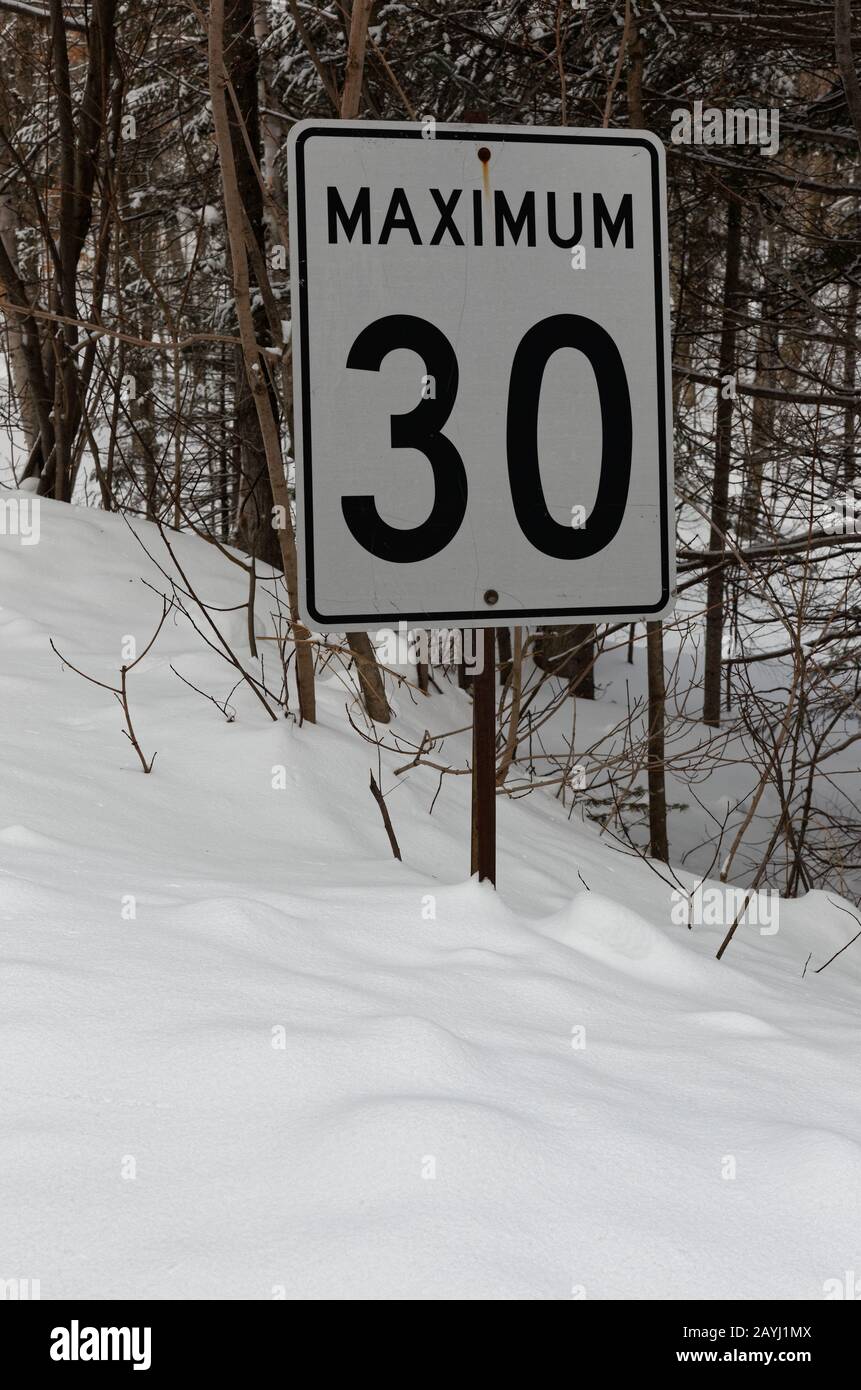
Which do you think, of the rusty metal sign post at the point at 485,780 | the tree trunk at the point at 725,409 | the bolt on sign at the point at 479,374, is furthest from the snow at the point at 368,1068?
the tree trunk at the point at 725,409

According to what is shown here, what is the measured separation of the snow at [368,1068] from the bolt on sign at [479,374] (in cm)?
66

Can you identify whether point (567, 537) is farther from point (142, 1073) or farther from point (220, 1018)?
point (142, 1073)

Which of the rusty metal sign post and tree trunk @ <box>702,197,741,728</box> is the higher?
tree trunk @ <box>702,197,741,728</box>

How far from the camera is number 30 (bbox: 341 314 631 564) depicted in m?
2.31

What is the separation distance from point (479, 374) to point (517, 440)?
150 millimetres

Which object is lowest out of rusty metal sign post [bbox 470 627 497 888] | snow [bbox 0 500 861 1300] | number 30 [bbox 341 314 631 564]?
snow [bbox 0 500 861 1300]

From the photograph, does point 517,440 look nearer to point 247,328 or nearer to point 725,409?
point 247,328

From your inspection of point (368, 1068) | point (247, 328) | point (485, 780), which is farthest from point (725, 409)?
point (368, 1068)

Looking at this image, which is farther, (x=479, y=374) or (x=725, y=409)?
(x=725, y=409)

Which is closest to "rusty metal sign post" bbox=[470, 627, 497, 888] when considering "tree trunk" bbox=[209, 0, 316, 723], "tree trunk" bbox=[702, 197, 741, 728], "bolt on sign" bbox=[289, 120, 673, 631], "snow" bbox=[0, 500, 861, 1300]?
"snow" bbox=[0, 500, 861, 1300]

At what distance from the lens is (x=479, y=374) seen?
234cm

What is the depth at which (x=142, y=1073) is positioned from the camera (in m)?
1.54

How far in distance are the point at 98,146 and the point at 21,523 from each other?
273 centimetres

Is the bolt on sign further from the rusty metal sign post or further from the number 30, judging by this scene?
the rusty metal sign post
